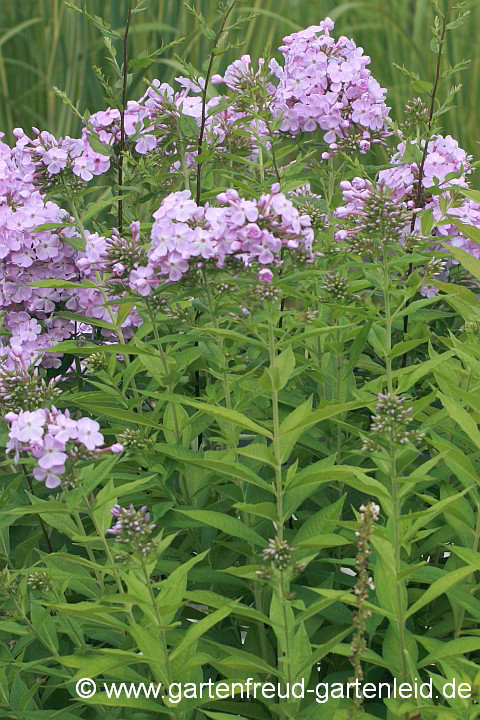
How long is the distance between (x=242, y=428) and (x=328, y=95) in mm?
1021

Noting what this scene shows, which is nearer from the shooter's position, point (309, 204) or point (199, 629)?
point (199, 629)

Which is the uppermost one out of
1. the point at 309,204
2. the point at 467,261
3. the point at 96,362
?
the point at 309,204

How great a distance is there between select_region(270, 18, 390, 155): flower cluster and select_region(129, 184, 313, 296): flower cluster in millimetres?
780

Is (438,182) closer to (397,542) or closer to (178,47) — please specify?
(397,542)

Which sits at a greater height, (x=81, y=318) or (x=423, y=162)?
(x=423, y=162)

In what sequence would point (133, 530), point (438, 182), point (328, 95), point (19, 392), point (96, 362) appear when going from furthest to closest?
point (328, 95) < point (438, 182) < point (96, 362) < point (19, 392) < point (133, 530)

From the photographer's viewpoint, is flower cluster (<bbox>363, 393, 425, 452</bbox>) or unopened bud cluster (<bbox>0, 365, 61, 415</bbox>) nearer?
flower cluster (<bbox>363, 393, 425, 452</bbox>)

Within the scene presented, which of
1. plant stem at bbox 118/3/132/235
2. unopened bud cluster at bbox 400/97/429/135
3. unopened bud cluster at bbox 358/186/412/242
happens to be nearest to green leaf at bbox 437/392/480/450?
unopened bud cluster at bbox 358/186/412/242

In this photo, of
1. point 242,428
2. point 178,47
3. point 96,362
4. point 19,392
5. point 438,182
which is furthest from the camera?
point 178,47

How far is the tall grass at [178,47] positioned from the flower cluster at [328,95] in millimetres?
3689

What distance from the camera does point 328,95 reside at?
2.54 metres

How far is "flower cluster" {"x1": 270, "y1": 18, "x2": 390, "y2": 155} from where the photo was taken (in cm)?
255

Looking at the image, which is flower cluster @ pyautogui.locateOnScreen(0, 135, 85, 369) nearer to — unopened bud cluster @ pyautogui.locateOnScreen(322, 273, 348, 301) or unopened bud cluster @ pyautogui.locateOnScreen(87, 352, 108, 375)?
unopened bud cluster @ pyautogui.locateOnScreen(87, 352, 108, 375)

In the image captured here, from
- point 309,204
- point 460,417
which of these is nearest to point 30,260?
point 309,204
